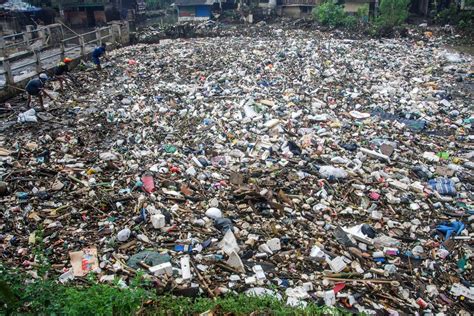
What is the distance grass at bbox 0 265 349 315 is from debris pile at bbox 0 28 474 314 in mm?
239

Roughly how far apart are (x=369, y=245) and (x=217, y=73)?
7952 mm

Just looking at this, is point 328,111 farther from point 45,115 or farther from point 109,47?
point 109,47

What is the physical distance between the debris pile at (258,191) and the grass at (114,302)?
0.24 meters

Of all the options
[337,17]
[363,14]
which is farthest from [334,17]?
[363,14]

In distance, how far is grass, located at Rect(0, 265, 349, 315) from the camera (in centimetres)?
265

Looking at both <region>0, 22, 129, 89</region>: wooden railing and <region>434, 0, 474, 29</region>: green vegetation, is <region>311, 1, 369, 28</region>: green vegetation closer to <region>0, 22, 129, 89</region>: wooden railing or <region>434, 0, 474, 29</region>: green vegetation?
<region>434, 0, 474, 29</region>: green vegetation

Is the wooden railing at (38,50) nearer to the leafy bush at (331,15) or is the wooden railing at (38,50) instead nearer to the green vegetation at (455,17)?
the leafy bush at (331,15)

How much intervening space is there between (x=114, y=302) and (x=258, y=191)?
100 inches

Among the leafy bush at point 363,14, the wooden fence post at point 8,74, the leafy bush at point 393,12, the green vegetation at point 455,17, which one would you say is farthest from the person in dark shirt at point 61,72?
the green vegetation at point 455,17

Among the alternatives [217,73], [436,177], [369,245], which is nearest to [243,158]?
[369,245]

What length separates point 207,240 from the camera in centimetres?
406

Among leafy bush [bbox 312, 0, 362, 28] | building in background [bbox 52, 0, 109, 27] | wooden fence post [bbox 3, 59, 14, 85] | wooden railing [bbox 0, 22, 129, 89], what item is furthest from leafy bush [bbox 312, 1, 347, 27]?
wooden fence post [bbox 3, 59, 14, 85]

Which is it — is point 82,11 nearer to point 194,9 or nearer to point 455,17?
point 194,9

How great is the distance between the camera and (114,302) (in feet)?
9.01
